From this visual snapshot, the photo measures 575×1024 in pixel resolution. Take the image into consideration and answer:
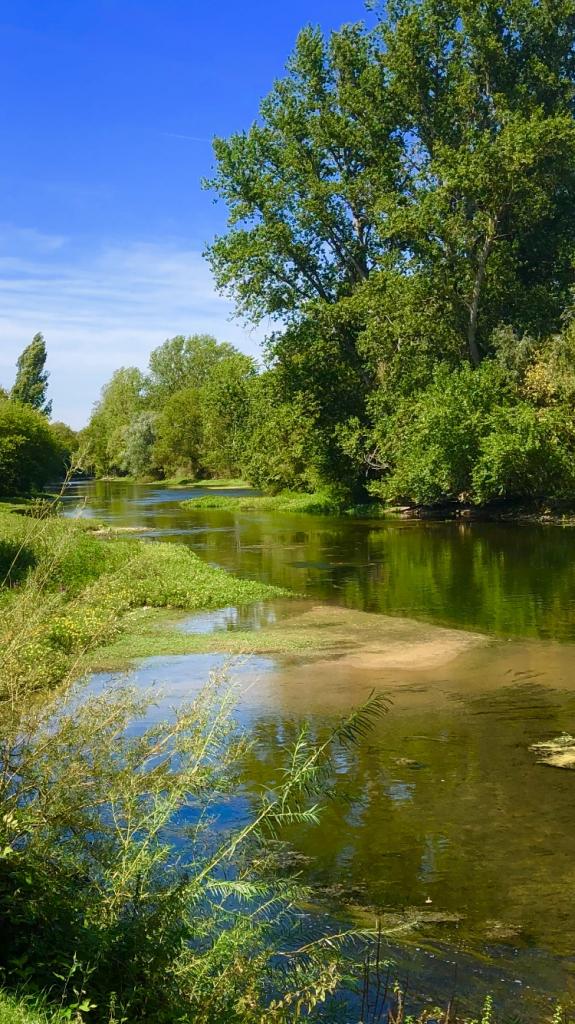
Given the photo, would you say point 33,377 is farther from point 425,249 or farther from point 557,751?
point 557,751

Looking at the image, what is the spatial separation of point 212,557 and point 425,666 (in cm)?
1856

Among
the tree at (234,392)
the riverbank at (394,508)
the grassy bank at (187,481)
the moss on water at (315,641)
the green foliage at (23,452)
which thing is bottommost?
the moss on water at (315,641)

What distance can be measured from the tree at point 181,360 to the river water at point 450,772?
350ft

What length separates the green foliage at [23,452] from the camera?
61.2 m

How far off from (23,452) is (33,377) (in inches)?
1422

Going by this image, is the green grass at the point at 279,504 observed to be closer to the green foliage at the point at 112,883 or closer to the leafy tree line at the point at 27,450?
the leafy tree line at the point at 27,450

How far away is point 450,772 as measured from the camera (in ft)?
37.3

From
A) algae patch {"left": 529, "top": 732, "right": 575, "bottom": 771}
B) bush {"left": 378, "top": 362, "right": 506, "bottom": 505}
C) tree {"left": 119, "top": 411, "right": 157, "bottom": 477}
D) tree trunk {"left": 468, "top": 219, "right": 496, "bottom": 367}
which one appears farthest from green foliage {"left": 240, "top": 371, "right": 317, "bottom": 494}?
tree {"left": 119, "top": 411, "right": 157, "bottom": 477}

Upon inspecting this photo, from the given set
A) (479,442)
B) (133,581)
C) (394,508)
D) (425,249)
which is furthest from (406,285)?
(133,581)

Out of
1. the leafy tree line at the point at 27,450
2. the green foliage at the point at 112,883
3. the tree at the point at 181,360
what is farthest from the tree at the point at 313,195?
the tree at the point at 181,360

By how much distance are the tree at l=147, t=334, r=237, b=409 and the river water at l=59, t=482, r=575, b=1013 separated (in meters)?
107

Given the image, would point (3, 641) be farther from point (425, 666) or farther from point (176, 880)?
point (425, 666)

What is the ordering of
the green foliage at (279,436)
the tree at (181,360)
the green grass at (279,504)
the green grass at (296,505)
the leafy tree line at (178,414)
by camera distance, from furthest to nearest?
1. the tree at (181,360)
2. the leafy tree line at (178,414)
3. the green grass at (279,504)
4. the green grass at (296,505)
5. the green foliage at (279,436)

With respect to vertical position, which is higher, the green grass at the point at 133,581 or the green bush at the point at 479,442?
the green bush at the point at 479,442
